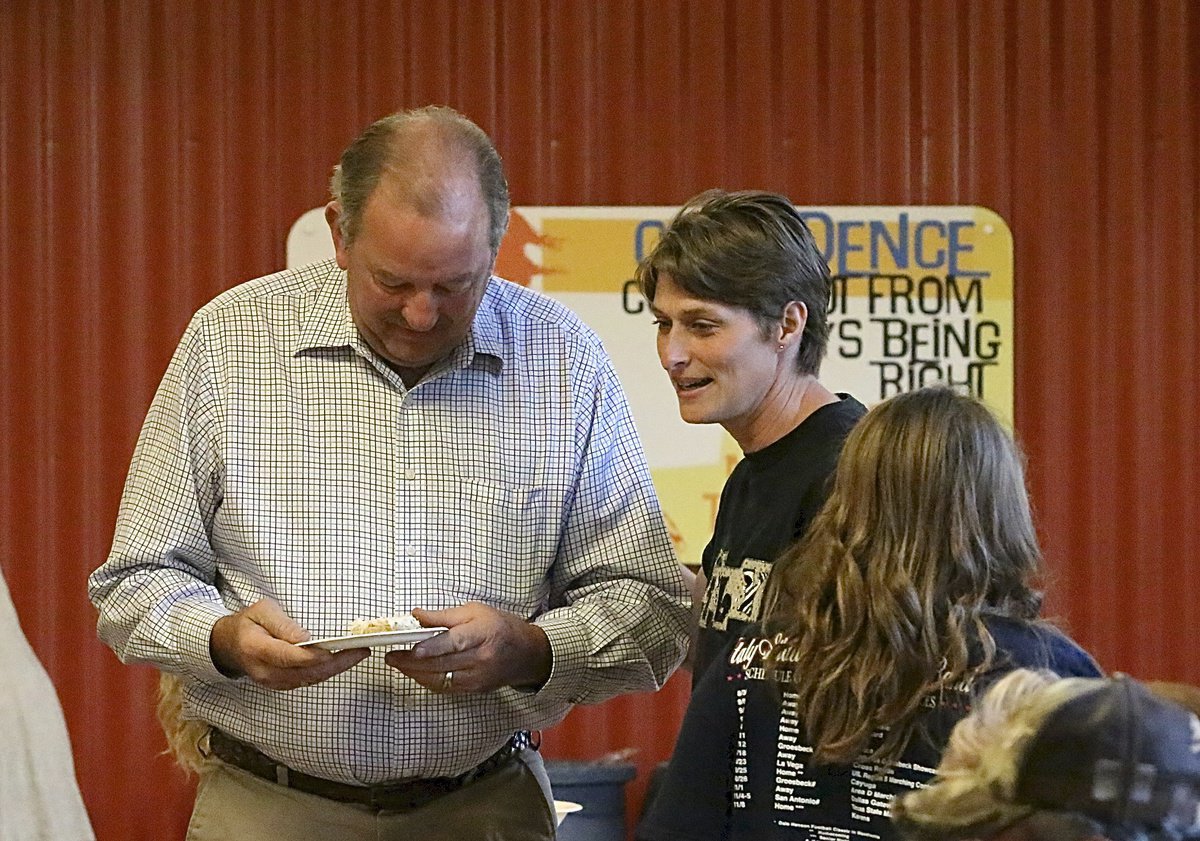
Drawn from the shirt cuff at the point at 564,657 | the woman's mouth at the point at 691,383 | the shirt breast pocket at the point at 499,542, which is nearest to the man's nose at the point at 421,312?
the shirt breast pocket at the point at 499,542

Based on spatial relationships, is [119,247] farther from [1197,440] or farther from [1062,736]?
[1062,736]

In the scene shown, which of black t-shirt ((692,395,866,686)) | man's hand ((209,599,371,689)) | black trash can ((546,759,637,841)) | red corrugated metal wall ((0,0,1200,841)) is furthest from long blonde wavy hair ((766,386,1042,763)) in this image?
red corrugated metal wall ((0,0,1200,841))

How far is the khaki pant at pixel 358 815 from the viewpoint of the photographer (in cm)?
254

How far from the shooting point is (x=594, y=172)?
4.95 meters

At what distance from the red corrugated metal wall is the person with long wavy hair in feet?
9.34

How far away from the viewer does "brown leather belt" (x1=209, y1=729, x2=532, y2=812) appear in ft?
8.39

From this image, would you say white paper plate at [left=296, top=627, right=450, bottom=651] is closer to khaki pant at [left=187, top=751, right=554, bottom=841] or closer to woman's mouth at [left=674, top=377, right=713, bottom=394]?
khaki pant at [left=187, top=751, right=554, bottom=841]

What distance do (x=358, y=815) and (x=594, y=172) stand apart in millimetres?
2783

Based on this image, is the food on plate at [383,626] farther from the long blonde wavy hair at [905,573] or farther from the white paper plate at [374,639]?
the long blonde wavy hair at [905,573]

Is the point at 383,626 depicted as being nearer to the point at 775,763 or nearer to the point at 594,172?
the point at 775,763

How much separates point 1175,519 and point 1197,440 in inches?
10.0

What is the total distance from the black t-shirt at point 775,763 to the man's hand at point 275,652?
0.50 m

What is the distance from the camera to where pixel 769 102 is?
4980mm

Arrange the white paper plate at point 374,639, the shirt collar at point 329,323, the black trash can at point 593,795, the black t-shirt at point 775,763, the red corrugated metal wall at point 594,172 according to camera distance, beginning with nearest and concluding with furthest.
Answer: the black t-shirt at point 775,763, the white paper plate at point 374,639, the shirt collar at point 329,323, the black trash can at point 593,795, the red corrugated metal wall at point 594,172
